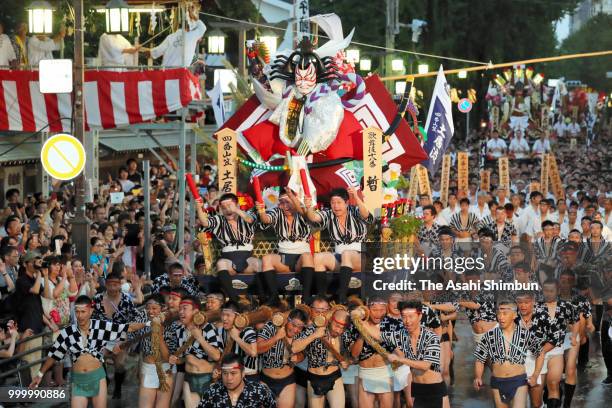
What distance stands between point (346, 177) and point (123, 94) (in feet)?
19.1

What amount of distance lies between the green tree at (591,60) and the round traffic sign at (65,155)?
280 feet

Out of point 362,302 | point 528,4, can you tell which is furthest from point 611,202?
point 528,4

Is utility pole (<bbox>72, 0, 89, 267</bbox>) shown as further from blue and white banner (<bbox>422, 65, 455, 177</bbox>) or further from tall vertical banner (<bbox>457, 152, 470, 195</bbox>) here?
tall vertical banner (<bbox>457, 152, 470, 195</bbox>)

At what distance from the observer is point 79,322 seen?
1352 cm

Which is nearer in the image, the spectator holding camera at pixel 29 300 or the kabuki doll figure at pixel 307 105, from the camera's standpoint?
the spectator holding camera at pixel 29 300

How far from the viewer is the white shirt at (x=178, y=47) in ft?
73.8

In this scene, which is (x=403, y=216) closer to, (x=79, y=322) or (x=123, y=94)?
(x=79, y=322)

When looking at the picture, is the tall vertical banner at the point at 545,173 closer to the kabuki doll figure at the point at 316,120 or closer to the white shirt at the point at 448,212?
the white shirt at the point at 448,212

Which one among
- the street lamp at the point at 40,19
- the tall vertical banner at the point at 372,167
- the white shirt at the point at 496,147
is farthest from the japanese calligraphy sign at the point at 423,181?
the white shirt at the point at 496,147

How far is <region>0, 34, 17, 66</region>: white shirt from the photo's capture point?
22094 millimetres

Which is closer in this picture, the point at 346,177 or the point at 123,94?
the point at 346,177

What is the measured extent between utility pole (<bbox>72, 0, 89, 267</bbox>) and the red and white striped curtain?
9.68ft

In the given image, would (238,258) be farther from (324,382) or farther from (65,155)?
(65,155)

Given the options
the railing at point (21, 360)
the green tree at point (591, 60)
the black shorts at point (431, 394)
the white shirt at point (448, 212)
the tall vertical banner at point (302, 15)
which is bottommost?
the black shorts at point (431, 394)
